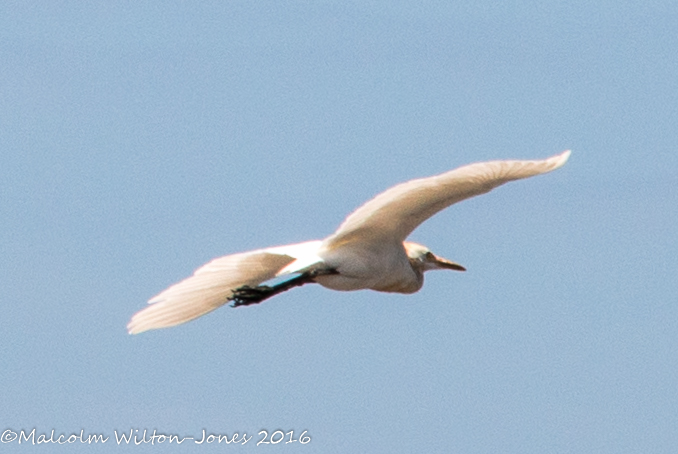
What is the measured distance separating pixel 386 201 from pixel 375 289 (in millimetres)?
2120

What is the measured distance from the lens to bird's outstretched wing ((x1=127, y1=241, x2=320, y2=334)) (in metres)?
20.0

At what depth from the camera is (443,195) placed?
18.6m

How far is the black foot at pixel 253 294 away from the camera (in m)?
19.7

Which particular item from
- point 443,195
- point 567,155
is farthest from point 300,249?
point 567,155

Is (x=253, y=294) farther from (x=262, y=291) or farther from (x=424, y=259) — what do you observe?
(x=424, y=259)

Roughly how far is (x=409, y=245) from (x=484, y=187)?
343 cm

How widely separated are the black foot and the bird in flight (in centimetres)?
1

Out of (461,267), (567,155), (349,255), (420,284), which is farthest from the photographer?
(461,267)

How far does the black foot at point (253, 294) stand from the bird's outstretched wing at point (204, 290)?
1.12 feet

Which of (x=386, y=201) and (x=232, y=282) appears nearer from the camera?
(x=386, y=201)

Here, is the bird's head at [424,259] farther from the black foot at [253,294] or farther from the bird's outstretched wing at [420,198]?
the black foot at [253,294]

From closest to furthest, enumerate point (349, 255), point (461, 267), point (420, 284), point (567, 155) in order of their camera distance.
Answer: point (567, 155) < point (349, 255) < point (420, 284) < point (461, 267)

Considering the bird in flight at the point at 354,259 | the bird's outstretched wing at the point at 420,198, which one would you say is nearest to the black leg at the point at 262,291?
the bird in flight at the point at 354,259

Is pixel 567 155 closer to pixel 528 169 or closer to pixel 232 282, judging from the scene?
pixel 528 169
